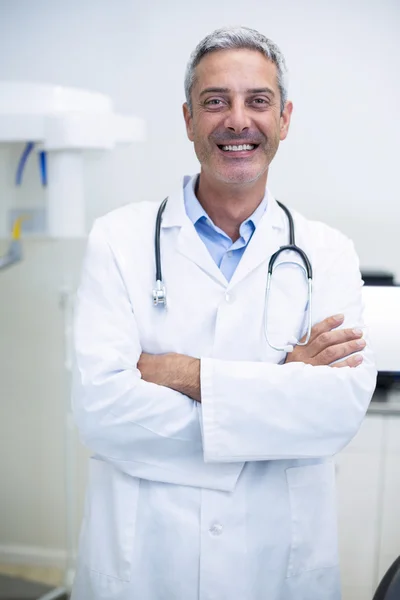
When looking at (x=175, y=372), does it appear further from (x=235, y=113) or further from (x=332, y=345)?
(x=235, y=113)

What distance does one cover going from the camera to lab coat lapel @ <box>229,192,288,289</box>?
1330 millimetres

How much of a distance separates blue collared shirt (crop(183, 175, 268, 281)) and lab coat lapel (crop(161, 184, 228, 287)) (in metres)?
0.02

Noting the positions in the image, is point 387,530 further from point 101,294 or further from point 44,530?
point 44,530

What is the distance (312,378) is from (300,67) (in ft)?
3.54

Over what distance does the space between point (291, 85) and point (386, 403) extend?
0.91 metres

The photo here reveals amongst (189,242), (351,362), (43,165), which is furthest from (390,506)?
(43,165)

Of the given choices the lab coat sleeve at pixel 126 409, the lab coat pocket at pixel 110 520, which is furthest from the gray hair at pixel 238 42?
the lab coat pocket at pixel 110 520

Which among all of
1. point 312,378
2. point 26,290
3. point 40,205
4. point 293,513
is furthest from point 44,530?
point 312,378

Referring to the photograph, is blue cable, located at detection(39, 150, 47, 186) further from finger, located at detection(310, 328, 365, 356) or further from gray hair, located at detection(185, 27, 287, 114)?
finger, located at detection(310, 328, 365, 356)

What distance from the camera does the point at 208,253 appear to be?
1338 millimetres

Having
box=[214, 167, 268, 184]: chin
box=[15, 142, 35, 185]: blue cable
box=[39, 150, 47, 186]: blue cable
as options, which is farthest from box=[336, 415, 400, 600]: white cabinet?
box=[15, 142, 35, 185]: blue cable

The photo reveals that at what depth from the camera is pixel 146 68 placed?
6.64ft

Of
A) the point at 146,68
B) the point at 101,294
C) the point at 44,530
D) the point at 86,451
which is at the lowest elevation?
the point at 44,530

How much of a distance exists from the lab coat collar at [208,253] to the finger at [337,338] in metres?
0.19
